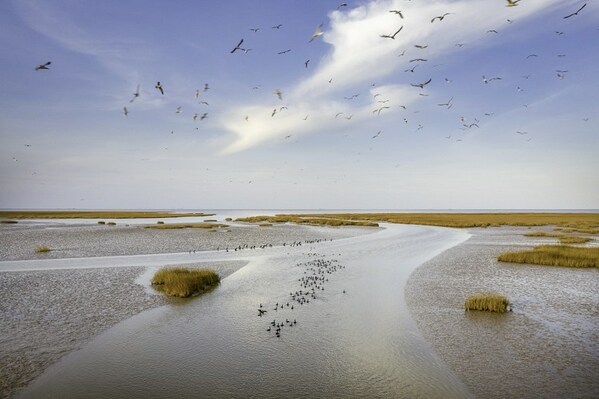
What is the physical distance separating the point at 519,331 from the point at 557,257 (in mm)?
21192

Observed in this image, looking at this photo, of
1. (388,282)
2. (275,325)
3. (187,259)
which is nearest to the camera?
(275,325)

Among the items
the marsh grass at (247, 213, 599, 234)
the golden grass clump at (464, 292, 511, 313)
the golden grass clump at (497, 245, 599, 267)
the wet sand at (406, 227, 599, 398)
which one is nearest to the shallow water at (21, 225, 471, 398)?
the wet sand at (406, 227, 599, 398)

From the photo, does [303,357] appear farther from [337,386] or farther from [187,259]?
[187,259]

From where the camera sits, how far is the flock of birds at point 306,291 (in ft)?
49.8

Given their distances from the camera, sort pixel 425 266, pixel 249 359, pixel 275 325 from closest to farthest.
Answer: pixel 249 359 → pixel 275 325 → pixel 425 266

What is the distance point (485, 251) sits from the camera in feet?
127

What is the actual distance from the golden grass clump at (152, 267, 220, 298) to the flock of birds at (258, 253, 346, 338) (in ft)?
16.1

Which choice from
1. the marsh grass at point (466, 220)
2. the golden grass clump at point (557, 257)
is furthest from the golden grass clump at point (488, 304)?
the marsh grass at point (466, 220)

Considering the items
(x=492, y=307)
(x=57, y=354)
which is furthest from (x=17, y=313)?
(x=492, y=307)

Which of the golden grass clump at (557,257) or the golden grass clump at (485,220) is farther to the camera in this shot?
the golden grass clump at (485,220)

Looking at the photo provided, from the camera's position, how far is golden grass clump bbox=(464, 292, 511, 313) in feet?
55.2

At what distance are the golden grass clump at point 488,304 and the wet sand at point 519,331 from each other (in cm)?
42

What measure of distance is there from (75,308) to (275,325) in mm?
9809

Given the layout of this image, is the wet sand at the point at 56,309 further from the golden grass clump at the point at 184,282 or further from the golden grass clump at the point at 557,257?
the golden grass clump at the point at 557,257
